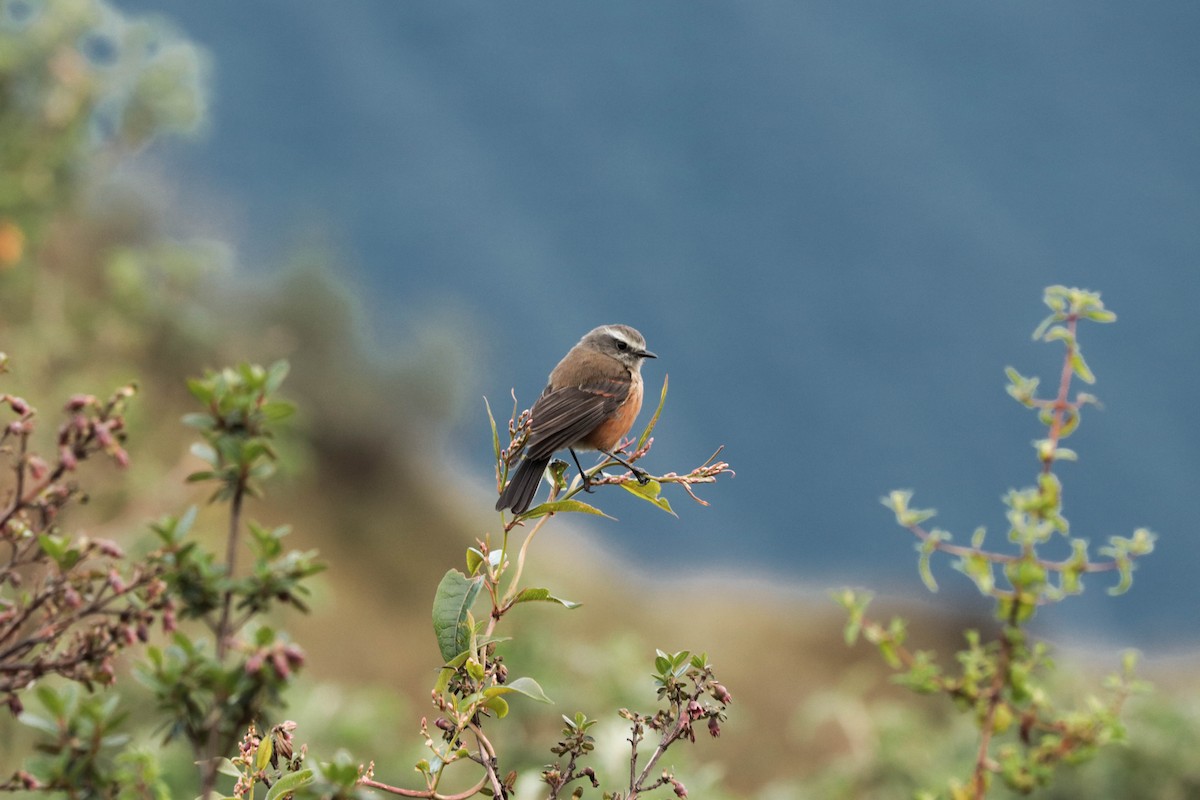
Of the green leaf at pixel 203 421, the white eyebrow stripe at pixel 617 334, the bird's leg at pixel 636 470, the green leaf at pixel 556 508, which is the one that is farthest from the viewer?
the white eyebrow stripe at pixel 617 334

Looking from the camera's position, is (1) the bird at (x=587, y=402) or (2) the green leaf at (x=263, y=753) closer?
(2) the green leaf at (x=263, y=753)

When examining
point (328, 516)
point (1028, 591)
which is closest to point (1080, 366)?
point (1028, 591)

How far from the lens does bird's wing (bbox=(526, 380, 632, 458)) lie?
3.41 metres

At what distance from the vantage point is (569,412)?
144 inches

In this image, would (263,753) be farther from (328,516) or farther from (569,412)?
(328,516)

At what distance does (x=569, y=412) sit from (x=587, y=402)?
171 millimetres

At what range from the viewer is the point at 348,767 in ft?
4.69

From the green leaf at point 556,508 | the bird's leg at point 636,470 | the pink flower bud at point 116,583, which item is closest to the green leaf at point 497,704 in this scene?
the green leaf at point 556,508

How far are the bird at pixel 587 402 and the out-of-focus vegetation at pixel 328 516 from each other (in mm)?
817

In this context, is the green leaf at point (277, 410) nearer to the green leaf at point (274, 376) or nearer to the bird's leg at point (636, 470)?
the green leaf at point (274, 376)

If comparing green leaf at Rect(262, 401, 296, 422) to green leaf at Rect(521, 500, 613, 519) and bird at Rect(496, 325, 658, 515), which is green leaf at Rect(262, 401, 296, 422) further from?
green leaf at Rect(521, 500, 613, 519)

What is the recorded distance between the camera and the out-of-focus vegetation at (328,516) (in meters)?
4.50

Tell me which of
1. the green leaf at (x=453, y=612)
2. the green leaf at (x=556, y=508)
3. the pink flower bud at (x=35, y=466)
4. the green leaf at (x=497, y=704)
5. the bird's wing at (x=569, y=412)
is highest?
the bird's wing at (x=569, y=412)

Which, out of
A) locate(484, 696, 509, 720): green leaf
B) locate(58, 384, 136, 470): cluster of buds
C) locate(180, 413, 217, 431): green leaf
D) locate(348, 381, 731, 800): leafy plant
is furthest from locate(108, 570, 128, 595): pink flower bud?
locate(484, 696, 509, 720): green leaf
